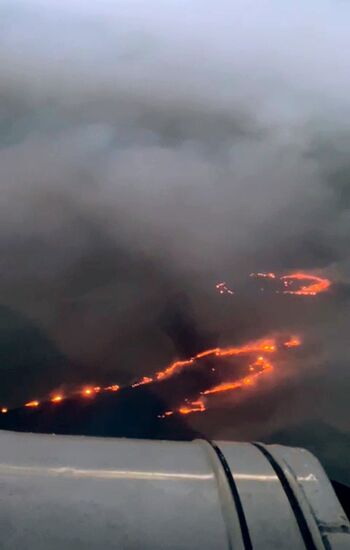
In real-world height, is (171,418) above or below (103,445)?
above

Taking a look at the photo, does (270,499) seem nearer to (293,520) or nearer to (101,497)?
(293,520)

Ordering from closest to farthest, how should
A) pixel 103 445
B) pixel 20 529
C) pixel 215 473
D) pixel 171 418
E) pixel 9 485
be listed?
pixel 20 529 → pixel 9 485 → pixel 215 473 → pixel 103 445 → pixel 171 418

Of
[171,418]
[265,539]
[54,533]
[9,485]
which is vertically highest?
[171,418]

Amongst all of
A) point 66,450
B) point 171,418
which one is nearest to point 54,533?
point 66,450

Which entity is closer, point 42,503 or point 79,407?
point 42,503

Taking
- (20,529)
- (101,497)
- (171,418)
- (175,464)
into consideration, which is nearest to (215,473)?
(175,464)

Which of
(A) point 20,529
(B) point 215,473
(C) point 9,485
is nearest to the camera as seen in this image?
(A) point 20,529

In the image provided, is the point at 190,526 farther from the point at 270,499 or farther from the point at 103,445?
the point at 103,445
